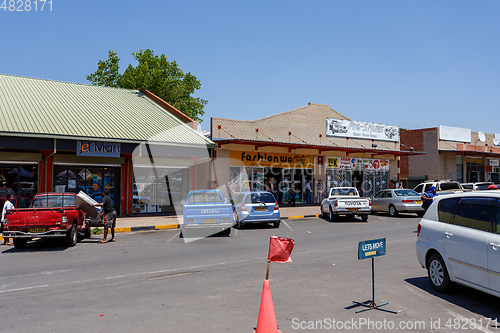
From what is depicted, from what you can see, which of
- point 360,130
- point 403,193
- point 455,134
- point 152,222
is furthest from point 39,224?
point 455,134

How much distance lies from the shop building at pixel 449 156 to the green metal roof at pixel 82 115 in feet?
78.1

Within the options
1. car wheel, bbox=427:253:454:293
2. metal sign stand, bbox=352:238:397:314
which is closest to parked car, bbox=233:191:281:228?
car wheel, bbox=427:253:454:293

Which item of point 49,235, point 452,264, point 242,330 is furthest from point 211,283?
point 49,235

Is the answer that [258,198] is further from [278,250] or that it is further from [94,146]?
[278,250]

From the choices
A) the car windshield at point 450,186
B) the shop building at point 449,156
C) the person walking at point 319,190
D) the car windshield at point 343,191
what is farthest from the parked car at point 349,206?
the shop building at point 449,156

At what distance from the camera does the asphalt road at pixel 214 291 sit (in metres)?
5.31

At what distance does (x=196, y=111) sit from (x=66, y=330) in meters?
39.7

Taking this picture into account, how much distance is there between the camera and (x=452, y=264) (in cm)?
625

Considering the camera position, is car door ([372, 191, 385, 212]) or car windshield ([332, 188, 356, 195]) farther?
car door ([372, 191, 385, 212])

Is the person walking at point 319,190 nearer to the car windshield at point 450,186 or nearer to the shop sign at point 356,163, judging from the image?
the shop sign at point 356,163

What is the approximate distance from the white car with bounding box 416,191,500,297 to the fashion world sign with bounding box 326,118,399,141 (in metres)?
23.4

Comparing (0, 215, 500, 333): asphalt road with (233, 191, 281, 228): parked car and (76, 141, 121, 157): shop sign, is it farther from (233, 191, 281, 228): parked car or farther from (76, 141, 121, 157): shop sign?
(76, 141, 121, 157): shop sign

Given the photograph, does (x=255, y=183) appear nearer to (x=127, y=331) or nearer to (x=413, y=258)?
(x=413, y=258)

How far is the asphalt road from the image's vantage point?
531cm
